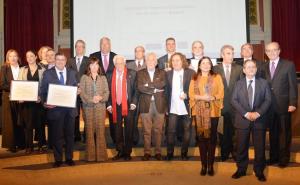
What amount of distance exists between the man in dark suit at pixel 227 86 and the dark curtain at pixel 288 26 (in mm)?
4244

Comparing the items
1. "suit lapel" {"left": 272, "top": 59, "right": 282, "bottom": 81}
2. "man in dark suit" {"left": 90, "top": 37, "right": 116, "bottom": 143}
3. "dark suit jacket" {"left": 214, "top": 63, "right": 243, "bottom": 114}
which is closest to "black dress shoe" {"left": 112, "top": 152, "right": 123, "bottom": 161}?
"man in dark suit" {"left": 90, "top": 37, "right": 116, "bottom": 143}

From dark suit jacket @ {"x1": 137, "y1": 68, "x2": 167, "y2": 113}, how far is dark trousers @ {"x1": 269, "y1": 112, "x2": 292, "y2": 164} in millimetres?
1413

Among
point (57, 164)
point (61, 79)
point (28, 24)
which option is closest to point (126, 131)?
point (57, 164)

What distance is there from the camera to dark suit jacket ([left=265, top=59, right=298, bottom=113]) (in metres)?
4.84

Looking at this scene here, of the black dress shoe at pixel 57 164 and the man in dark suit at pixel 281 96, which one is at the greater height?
the man in dark suit at pixel 281 96

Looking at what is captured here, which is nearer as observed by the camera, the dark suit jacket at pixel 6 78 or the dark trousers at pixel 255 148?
the dark trousers at pixel 255 148

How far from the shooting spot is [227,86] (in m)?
5.17

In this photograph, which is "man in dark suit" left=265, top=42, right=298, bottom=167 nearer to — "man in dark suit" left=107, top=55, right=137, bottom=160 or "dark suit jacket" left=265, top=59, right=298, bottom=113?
"dark suit jacket" left=265, top=59, right=298, bottom=113

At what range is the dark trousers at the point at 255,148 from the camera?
4641 mm

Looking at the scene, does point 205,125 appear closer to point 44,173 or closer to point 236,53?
point 44,173

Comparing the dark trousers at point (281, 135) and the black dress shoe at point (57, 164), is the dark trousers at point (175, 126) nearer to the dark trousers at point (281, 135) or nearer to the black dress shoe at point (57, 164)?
the dark trousers at point (281, 135)

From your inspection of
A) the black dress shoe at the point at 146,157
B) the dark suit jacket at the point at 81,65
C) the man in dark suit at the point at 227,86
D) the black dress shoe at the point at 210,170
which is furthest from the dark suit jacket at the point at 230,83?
the dark suit jacket at the point at 81,65

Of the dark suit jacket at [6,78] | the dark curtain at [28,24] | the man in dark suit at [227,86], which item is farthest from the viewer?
the dark curtain at [28,24]

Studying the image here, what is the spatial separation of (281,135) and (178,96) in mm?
1380
